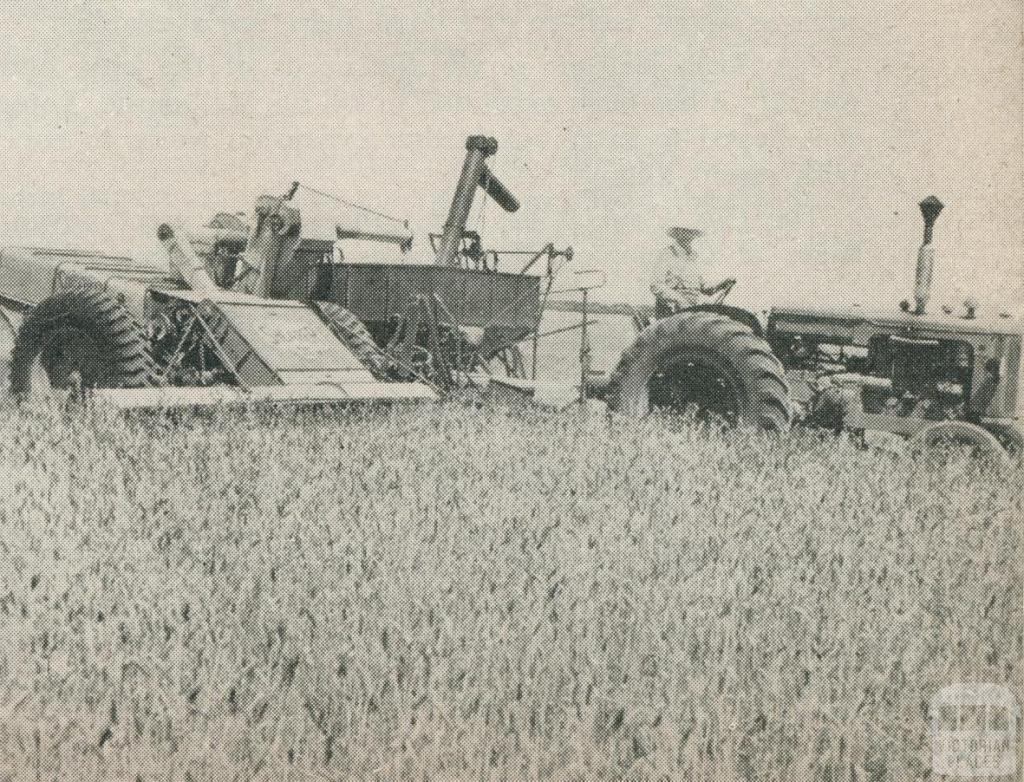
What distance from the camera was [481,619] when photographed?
3.29 m

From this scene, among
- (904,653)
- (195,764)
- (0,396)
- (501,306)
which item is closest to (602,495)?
(904,653)

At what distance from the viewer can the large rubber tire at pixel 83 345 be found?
24.6 ft

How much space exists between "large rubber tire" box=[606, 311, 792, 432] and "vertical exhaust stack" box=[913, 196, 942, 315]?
993mm

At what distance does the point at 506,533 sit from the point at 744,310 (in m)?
3.91

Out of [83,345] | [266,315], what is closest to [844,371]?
[266,315]

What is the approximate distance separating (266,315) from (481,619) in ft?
17.9

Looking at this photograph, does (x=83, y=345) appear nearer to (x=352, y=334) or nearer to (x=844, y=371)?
(x=352, y=334)

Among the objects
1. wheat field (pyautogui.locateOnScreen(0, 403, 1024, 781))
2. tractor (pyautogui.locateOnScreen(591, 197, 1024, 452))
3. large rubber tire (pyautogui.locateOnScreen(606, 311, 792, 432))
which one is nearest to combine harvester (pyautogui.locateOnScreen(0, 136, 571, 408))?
large rubber tire (pyautogui.locateOnScreen(606, 311, 792, 432))

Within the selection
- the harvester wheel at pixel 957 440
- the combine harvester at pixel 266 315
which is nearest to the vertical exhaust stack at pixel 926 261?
the harvester wheel at pixel 957 440

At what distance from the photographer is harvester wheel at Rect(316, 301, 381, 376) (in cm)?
867

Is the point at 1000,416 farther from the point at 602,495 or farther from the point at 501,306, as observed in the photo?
the point at 501,306

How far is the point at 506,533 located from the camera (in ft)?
14.4

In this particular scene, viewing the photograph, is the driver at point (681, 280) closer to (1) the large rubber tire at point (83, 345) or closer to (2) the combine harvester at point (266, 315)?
(2) the combine harvester at point (266, 315)

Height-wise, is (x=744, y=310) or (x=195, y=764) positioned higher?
(x=744, y=310)
